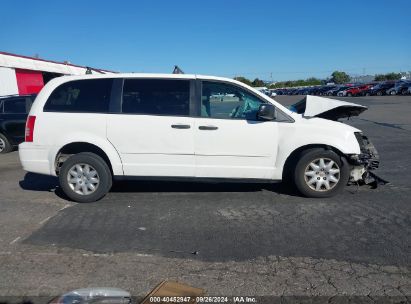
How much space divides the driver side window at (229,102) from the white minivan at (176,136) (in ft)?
0.05

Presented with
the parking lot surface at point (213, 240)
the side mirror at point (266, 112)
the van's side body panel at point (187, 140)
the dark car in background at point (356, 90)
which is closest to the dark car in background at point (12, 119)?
the parking lot surface at point (213, 240)

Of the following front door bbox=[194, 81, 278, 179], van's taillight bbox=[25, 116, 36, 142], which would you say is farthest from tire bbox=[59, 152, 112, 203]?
front door bbox=[194, 81, 278, 179]

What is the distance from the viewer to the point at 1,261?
3826 mm

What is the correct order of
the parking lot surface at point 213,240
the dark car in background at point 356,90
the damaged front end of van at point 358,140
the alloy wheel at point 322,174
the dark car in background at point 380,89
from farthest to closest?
the dark car in background at point 356,90 → the dark car in background at point 380,89 → the damaged front end of van at point 358,140 → the alloy wheel at point 322,174 → the parking lot surface at point 213,240

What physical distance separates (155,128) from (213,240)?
1.98 metres

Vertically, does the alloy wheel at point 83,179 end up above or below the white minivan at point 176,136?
below

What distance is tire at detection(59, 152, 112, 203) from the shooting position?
5652mm

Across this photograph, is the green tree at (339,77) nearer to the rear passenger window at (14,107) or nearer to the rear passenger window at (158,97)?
the rear passenger window at (14,107)

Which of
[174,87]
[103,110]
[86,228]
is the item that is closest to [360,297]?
[86,228]

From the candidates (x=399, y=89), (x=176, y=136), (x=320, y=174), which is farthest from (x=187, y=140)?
(x=399, y=89)

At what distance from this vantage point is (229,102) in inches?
226

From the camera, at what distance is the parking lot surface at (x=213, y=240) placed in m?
3.37

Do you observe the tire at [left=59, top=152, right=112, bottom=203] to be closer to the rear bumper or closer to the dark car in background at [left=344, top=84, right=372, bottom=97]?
the rear bumper

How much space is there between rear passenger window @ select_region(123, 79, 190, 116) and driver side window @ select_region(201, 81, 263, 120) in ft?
0.92
